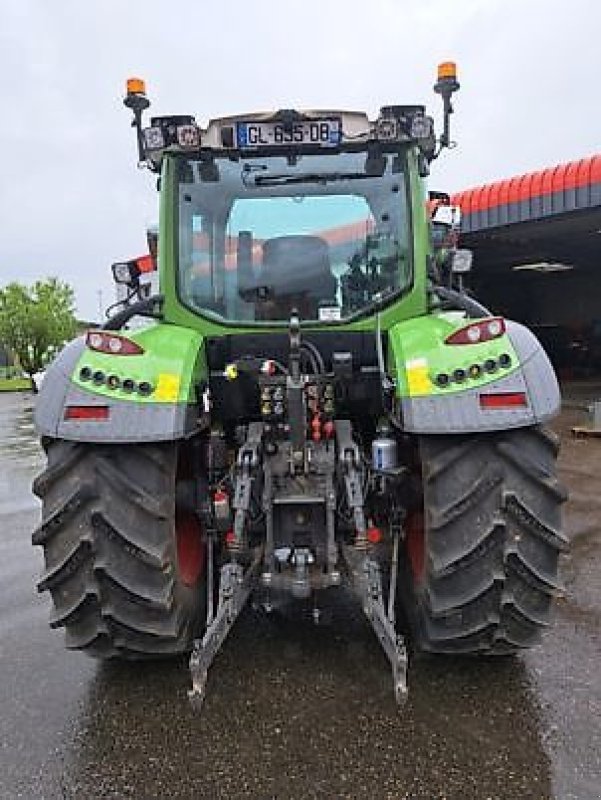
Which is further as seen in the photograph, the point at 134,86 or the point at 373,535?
the point at 134,86

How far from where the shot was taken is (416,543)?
3340 millimetres

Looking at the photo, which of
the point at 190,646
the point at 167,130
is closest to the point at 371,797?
the point at 190,646

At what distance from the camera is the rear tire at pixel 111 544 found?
278 cm

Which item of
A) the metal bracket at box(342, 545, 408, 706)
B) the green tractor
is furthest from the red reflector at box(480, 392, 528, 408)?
the metal bracket at box(342, 545, 408, 706)

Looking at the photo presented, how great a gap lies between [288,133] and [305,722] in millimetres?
2589

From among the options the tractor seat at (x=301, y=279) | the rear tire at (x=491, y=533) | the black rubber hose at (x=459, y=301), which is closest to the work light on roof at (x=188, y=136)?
the tractor seat at (x=301, y=279)

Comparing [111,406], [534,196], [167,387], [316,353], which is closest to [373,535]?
[316,353]

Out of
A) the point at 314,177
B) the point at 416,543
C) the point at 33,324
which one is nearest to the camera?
the point at 416,543

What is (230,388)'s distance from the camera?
3.61m

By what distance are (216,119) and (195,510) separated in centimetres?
188

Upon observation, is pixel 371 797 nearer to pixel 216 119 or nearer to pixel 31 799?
pixel 31 799

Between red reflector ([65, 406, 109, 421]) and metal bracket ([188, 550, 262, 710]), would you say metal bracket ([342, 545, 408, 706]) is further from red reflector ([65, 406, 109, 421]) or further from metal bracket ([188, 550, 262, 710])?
red reflector ([65, 406, 109, 421])

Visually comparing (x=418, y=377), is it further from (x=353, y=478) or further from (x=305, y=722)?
(x=305, y=722)

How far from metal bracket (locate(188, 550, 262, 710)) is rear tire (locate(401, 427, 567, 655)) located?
725mm
